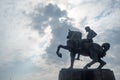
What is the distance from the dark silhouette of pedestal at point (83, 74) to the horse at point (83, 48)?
2.01ft

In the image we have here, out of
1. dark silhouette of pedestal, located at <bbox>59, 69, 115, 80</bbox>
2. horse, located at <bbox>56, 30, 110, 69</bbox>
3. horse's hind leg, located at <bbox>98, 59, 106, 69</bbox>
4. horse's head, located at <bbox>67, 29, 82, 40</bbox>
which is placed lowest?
dark silhouette of pedestal, located at <bbox>59, 69, 115, 80</bbox>

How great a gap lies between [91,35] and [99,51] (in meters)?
1.25

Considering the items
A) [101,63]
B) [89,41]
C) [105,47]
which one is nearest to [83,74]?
[101,63]

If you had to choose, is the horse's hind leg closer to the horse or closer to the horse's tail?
the horse

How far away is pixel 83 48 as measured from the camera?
58.2 ft

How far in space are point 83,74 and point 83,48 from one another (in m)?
1.87

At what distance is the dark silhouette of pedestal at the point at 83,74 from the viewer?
16.8 m

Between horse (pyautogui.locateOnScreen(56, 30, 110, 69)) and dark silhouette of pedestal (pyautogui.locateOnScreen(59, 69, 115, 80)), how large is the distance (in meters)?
0.61

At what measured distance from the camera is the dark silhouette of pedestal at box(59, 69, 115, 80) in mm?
16766

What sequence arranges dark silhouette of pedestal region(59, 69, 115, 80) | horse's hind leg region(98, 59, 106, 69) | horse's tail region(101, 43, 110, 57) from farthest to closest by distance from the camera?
horse's tail region(101, 43, 110, 57) → horse's hind leg region(98, 59, 106, 69) → dark silhouette of pedestal region(59, 69, 115, 80)

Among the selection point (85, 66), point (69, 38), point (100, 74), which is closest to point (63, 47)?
point (69, 38)

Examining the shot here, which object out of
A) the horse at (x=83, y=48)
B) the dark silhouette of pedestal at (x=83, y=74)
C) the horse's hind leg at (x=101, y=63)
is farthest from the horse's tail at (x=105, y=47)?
the dark silhouette of pedestal at (x=83, y=74)

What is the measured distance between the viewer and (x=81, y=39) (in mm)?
17859

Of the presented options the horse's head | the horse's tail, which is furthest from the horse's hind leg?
the horse's head
